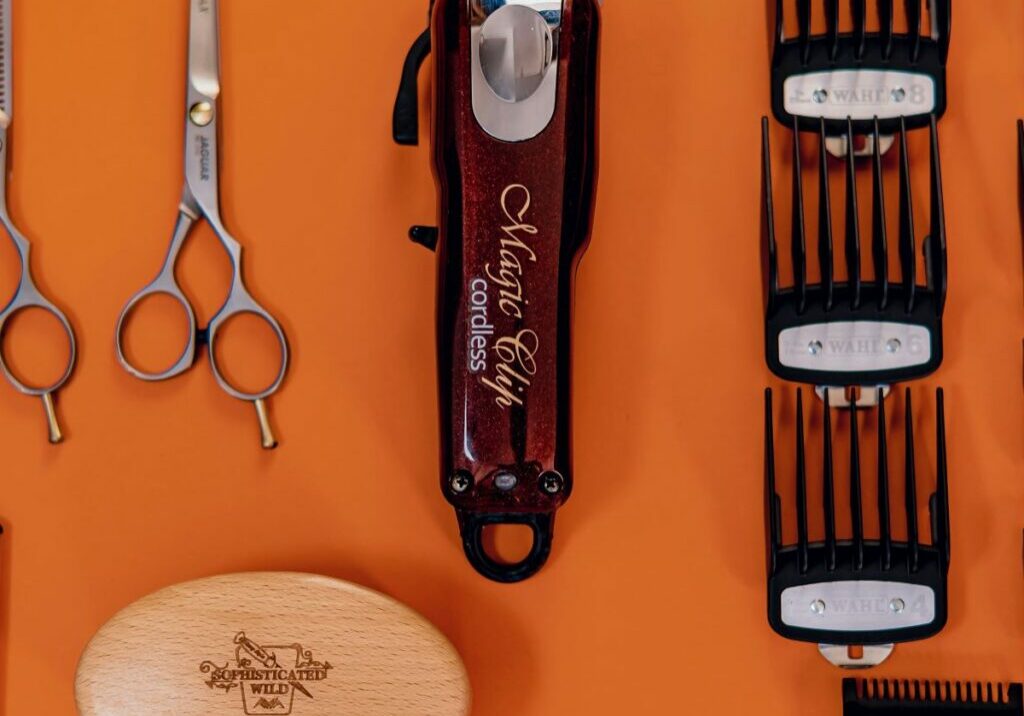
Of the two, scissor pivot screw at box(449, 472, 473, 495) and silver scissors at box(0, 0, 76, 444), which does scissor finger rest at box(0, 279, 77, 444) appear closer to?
silver scissors at box(0, 0, 76, 444)

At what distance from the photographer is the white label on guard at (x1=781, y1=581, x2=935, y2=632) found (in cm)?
77

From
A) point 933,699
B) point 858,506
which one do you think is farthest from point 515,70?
point 933,699

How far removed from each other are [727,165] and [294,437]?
16.1 inches

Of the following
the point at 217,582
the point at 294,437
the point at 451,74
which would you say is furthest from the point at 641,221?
the point at 217,582

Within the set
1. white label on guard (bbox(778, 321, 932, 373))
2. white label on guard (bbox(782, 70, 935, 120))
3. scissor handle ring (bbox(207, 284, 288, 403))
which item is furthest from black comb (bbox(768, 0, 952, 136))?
scissor handle ring (bbox(207, 284, 288, 403))

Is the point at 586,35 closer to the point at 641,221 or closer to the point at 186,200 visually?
the point at 641,221

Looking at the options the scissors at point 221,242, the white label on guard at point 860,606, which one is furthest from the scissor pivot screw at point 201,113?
the white label on guard at point 860,606

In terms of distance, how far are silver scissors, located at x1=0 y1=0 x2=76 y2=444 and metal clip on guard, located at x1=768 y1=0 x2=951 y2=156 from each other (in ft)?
1.97

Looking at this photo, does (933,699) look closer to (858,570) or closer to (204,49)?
(858,570)

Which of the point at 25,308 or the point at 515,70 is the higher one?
the point at 515,70

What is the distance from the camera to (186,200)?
2.73 feet

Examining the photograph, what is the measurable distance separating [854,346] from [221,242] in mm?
500

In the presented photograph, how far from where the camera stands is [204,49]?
84 cm

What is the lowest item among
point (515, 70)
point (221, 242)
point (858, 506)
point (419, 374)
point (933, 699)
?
point (933, 699)
